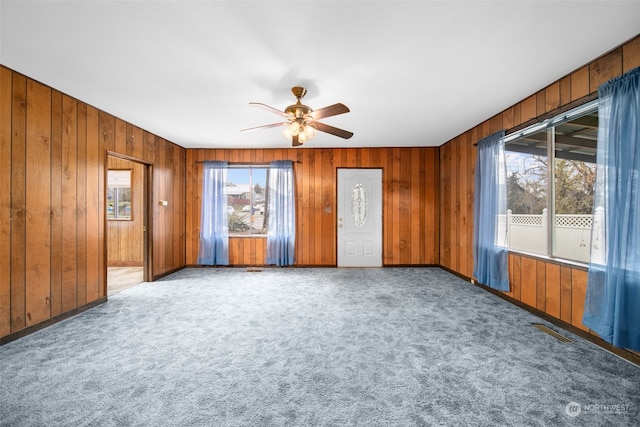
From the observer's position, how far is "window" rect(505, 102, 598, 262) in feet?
9.06

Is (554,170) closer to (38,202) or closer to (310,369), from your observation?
(310,369)

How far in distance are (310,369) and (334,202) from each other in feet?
13.0

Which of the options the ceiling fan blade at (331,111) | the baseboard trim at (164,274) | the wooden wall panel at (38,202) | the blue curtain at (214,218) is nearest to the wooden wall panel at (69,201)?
the wooden wall panel at (38,202)

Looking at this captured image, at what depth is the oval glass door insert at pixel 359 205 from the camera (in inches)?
223

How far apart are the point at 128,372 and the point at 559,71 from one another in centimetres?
466

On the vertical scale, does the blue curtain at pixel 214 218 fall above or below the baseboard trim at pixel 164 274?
above

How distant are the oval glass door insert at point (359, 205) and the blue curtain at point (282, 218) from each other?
131 cm

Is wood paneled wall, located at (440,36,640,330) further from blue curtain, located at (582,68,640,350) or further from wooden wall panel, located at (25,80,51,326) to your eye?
wooden wall panel, located at (25,80,51,326)

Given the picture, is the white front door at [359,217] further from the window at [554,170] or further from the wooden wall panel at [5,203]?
the wooden wall panel at [5,203]

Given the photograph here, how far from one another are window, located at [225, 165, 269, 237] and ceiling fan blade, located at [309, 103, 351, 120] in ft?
10.5

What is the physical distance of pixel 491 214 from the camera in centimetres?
366

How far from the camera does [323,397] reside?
66.9 inches

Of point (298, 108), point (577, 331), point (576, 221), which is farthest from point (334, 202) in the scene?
point (577, 331)

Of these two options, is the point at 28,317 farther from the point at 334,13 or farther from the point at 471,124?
the point at 471,124
